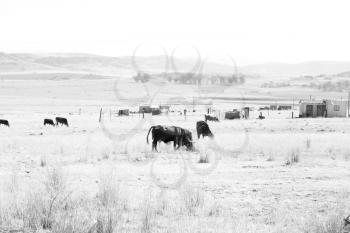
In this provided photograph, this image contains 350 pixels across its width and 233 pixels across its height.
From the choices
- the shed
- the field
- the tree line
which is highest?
the tree line

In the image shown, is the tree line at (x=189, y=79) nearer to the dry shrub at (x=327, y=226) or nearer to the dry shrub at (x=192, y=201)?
the dry shrub at (x=192, y=201)

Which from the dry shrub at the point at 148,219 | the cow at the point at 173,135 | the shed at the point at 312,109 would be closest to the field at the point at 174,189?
the dry shrub at the point at 148,219

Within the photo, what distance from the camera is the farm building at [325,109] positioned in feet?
157

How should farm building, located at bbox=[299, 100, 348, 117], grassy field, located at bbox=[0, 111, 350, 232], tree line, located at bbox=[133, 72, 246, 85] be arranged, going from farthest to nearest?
tree line, located at bbox=[133, 72, 246, 85] < farm building, located at bbox=[299, 100, 348, 117] < grassy field, located at bbox=[0, 111, 350, 232]

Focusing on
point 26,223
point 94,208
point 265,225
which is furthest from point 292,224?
point 26,223

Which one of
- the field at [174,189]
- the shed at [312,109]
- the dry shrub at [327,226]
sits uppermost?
the dry shrub at [327,226]

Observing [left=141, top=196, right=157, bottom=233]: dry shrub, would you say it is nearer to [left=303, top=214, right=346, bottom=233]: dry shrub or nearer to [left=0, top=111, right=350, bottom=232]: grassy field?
[left=0, top=111, right=350, bottom=232]: grassy field

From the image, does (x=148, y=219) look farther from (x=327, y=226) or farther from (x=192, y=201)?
(x=327, y=226)

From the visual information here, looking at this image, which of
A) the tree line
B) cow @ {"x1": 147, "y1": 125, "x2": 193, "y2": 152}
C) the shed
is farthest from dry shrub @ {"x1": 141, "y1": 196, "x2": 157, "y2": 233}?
the tree line

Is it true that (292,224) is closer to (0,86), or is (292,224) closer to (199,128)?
(199,128)

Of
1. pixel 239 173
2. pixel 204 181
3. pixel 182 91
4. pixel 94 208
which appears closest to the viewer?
pixel 94 208

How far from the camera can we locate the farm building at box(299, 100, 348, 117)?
4784 centimetres

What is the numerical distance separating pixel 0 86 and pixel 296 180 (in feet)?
307

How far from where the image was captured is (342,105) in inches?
1880
